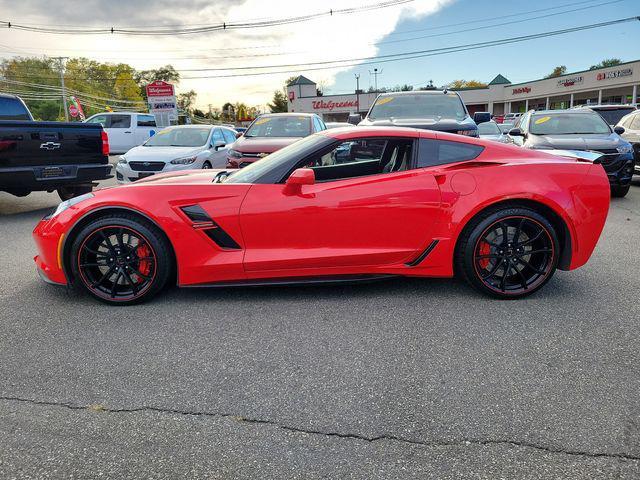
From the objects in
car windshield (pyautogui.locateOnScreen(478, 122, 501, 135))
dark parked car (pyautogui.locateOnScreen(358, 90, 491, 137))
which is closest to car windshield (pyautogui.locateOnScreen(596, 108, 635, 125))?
car windshield (pyautogui.locateOnScreen(478, 122, 501, 135))

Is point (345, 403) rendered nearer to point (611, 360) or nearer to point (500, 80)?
point (611, 360)

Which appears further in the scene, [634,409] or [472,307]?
[472,307]

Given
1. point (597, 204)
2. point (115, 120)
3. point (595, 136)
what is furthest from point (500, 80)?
point (597, 204)

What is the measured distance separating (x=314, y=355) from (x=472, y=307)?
4.69 ft

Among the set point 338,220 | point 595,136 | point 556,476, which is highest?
point 595,136

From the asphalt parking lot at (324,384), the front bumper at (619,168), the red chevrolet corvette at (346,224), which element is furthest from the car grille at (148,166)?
the front bumper at (619,168)

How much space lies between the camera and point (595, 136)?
8.65 m

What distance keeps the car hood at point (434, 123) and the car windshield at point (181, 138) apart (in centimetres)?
450

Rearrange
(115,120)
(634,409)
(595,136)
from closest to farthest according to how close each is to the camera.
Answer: (634,409) → (595,136) → (115,120)

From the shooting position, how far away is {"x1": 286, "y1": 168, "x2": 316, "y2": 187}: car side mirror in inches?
138

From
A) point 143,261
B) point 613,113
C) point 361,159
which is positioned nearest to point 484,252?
point 361,159

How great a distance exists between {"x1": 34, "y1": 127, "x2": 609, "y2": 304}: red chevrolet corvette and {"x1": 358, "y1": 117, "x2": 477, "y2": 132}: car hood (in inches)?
146

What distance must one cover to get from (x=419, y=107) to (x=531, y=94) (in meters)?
53.4

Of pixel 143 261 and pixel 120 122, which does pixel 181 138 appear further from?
pixel 120 122
